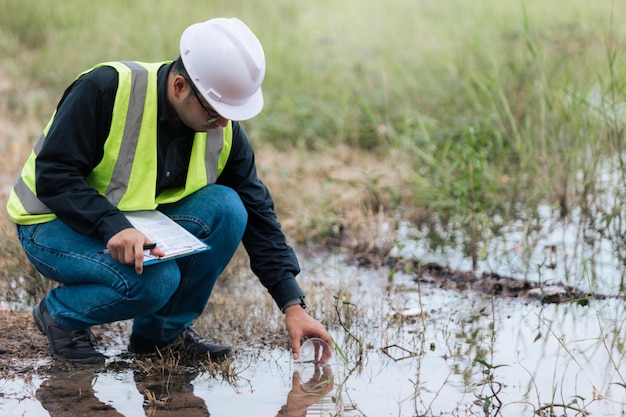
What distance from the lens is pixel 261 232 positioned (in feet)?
11.5

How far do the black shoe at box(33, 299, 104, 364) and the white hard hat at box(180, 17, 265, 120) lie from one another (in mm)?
1003

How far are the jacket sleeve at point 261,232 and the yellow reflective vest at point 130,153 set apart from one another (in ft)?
0.46

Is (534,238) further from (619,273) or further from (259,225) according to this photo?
(259,225)

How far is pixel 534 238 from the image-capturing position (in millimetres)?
5082

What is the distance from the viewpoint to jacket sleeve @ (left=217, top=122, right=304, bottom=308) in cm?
342

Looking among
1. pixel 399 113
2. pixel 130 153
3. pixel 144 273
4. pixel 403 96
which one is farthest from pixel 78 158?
pixel 403 96

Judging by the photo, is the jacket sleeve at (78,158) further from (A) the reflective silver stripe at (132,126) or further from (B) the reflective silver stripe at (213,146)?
(B) the reflective silver stripe at (213,146)

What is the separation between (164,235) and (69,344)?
0.58 meters

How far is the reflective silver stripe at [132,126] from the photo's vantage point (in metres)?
3.22

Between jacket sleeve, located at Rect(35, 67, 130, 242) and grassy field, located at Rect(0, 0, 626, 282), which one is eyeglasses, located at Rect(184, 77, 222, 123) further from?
grassy field, located at Rect(0, 0, 626, 282)

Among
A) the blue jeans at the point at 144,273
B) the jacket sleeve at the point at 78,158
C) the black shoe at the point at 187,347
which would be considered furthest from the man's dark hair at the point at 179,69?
the black shoe at the point at 187,347

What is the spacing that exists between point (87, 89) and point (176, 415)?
3.61 feet

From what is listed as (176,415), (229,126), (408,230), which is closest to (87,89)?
(229,126)

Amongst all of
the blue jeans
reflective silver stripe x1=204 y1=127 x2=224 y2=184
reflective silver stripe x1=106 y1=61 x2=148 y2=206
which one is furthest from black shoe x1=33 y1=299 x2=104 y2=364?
reflective silver stripe x1=204 y1=127 x2=224 y2=184
